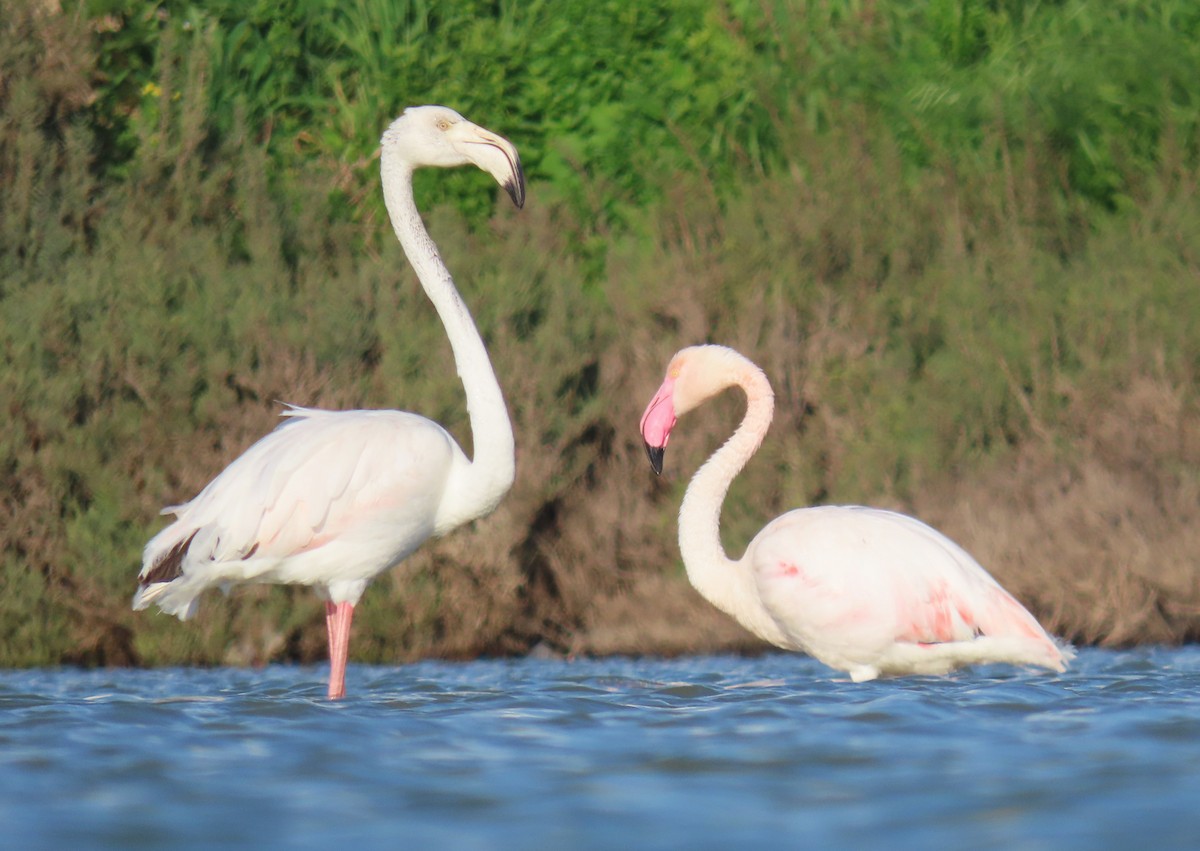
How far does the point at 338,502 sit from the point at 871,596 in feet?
5.83

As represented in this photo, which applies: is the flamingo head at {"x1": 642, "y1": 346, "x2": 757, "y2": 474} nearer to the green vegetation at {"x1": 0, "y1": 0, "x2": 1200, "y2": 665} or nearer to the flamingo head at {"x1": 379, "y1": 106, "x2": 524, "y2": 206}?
the flamingo head at {"x1": 379, "y1": 106, "x2": 524, "y2": 206}

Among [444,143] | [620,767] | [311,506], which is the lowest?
[620,767]

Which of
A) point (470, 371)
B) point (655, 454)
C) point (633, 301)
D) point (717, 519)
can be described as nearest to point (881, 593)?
point (717, 519)

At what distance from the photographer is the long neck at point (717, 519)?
252 inches

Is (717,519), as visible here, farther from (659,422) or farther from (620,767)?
(620,767)

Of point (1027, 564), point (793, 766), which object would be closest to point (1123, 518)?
point (1027, 564)

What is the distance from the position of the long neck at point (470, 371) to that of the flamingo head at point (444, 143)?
70 mm

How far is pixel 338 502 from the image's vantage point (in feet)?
19.6

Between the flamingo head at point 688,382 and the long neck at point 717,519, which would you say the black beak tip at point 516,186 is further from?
the long neck at point 717,519

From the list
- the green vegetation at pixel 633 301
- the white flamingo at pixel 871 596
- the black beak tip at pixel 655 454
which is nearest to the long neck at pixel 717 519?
the white flamingo at pixel 871 596

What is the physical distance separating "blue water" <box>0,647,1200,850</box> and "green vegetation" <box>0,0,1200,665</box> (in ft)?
5.85

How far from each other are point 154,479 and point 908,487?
322 centimetres

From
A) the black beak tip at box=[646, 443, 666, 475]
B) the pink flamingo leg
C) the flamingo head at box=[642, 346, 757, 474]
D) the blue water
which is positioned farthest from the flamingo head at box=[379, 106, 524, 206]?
the blue water

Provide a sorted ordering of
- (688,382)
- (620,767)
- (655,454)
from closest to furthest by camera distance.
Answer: (620,767) < (655,454) < (688,382)
